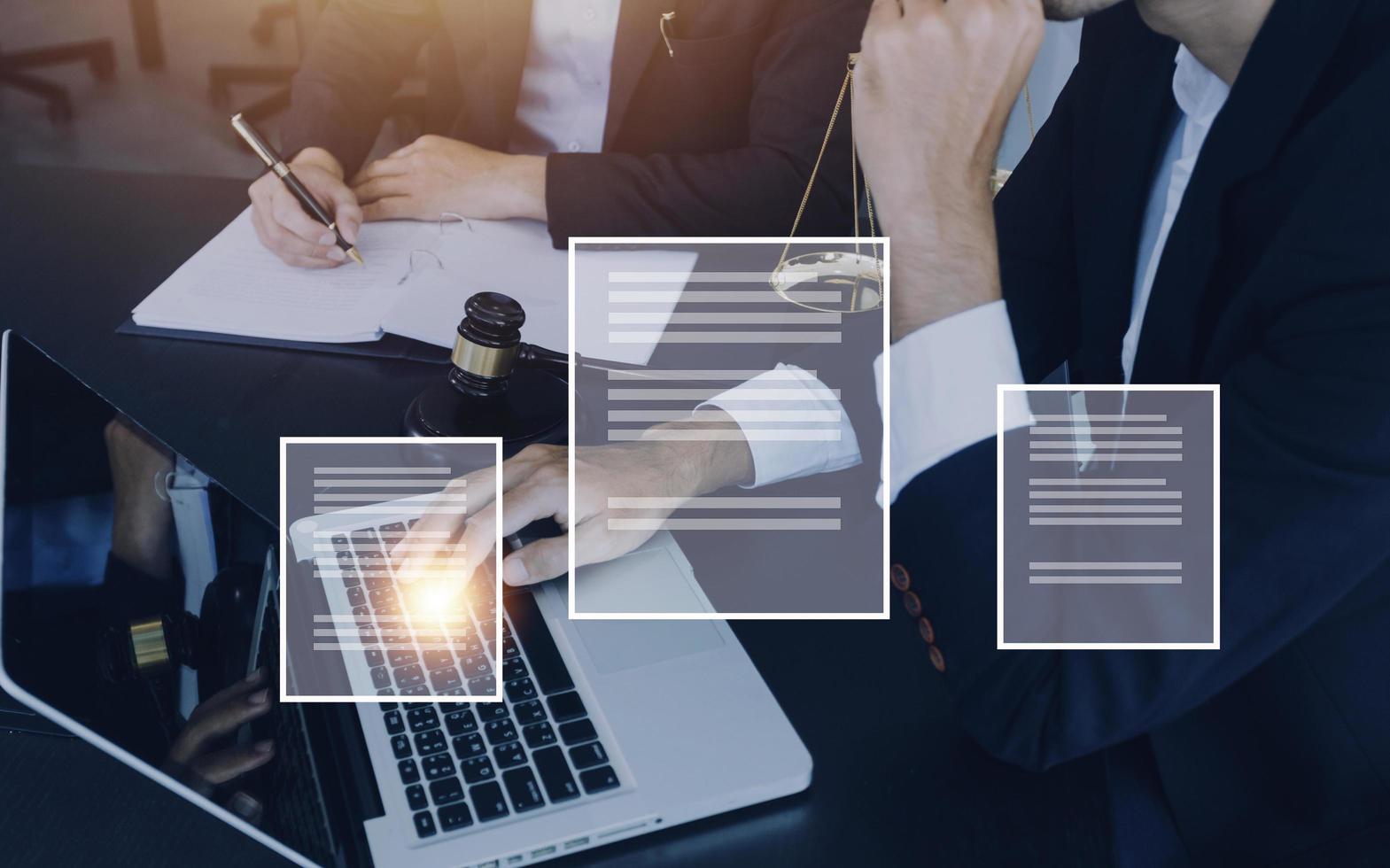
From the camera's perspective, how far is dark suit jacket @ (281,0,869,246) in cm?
141

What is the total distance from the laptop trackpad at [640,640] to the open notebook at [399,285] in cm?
40

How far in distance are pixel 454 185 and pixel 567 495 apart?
683 mm

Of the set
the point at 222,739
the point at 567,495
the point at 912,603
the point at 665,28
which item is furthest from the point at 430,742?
the point at 665,28

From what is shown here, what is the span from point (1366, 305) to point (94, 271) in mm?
1296

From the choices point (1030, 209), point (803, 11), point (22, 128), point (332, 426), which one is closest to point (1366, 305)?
point (1030, 209)

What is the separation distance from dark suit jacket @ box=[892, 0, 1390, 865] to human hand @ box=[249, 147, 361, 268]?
2.58 feet

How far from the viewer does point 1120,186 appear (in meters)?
1.02

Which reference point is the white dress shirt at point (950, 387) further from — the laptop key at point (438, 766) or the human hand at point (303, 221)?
the human hand at point (303, 221)

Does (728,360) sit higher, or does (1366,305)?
(1366,305)

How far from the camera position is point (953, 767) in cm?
75

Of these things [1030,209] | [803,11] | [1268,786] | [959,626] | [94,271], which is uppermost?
[803,11]

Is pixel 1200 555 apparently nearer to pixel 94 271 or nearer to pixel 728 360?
pixel 728 360

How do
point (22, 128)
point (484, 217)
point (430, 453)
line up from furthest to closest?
point (22, 128) → point (484, 217) → point (430, 453)
